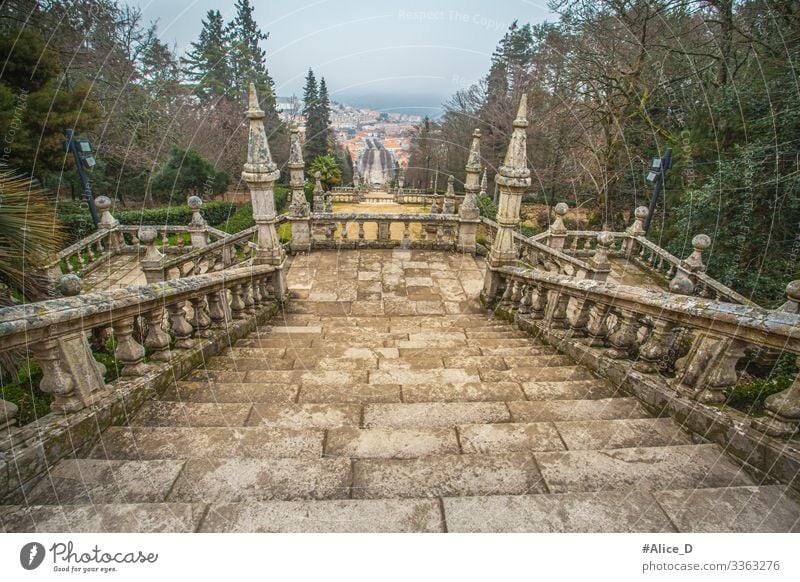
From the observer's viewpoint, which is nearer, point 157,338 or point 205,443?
point 205,443

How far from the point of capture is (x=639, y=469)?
225 centimetres

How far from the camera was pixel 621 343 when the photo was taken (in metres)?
3.84

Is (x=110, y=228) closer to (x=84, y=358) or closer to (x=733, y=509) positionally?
(x=84, y=358)

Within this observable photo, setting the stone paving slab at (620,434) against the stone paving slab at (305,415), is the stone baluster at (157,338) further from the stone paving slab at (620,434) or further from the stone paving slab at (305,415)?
the stone paving slab at (620,434)

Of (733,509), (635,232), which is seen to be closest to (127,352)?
(733,509)

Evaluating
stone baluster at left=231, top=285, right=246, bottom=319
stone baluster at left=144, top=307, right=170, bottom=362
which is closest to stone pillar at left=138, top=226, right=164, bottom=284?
stone baluster at left=231, top=285, right=246, bottom=319

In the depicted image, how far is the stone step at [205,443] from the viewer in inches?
95.0

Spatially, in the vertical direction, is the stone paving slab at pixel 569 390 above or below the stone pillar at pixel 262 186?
below

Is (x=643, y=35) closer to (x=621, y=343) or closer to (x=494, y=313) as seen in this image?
(x=494, y=313)

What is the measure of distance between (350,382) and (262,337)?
246 cm

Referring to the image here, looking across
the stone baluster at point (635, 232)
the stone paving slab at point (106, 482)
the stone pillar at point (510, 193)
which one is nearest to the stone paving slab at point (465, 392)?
the stone paving slab at point (106, 482)

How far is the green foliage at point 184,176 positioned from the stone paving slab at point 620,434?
72.8ft

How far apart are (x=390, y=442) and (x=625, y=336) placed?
2680 mm

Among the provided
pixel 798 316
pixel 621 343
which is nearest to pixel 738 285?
pixel 621 343
